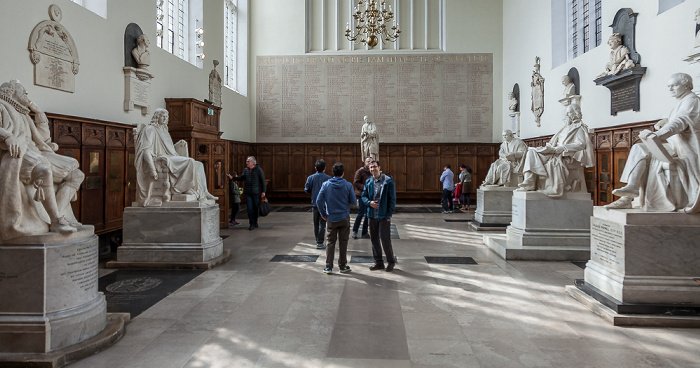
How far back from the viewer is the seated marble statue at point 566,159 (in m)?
6.38

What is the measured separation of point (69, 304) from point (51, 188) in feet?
2.69

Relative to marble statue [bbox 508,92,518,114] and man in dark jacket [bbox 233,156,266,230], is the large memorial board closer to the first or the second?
marble statue [bbox 508,92,518,114]

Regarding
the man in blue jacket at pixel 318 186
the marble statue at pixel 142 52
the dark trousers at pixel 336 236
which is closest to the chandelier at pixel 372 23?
the man in blue jacket at pixel 318 186

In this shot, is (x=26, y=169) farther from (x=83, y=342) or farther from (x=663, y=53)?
(x=663, y=53)

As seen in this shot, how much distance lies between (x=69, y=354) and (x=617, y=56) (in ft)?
29.2

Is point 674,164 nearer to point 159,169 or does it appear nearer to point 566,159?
point 566,159

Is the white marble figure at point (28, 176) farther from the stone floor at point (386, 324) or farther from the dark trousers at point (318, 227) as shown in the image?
the dark trousers at point (318, 227)

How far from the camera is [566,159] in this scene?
21.3 ft

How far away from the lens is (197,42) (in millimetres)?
11438

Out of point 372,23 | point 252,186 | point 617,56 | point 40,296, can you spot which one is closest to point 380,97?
point 372,23

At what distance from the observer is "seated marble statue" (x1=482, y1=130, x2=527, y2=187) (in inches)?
390

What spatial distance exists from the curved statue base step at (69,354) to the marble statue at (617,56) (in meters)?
8.30

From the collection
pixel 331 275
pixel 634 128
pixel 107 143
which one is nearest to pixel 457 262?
pixel 331 275

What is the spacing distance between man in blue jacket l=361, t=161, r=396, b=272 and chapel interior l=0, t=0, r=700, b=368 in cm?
29
